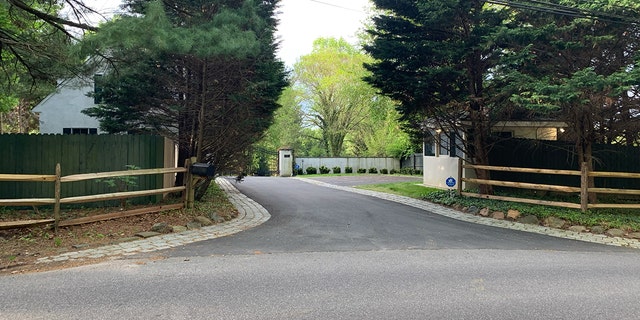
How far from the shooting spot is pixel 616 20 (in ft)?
30.9

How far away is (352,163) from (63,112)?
826 inches

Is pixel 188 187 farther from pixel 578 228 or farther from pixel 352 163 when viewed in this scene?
pixel 352 163

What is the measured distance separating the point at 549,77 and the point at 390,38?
15.3ft

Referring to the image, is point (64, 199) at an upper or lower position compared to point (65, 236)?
upper

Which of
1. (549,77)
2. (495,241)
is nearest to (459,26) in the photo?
(549,77)

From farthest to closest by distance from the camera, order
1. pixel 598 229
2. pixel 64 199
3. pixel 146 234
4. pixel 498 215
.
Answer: pixel 498 215, pixel 598 229, pixel 146 234, pixel 64 199

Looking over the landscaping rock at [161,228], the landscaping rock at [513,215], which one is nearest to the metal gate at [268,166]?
the landscaping rock at [513,215]

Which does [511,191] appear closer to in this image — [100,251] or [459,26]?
[459,26]

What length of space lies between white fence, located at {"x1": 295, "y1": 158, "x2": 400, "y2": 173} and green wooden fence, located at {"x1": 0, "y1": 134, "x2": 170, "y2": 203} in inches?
912

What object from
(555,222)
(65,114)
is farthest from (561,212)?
(65,114)

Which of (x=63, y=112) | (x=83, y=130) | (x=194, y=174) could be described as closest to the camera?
(x=194, y=174)

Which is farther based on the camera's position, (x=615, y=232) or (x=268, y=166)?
(x=268, y=166)

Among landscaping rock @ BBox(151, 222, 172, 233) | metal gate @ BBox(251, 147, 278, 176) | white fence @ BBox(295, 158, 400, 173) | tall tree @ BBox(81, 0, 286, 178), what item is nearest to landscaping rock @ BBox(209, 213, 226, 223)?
landscaping rock @ BBox(151, 222, 172, 233)

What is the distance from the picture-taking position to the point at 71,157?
891 cm
